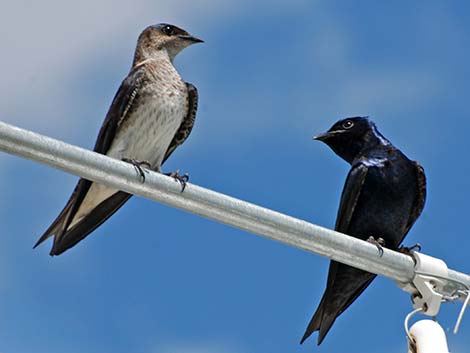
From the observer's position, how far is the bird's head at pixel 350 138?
888 centimetres

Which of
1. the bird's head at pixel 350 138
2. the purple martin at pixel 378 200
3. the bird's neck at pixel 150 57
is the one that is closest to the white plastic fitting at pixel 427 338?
the purple martin at pixel 378 200

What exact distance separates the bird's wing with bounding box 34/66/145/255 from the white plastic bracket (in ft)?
9.10

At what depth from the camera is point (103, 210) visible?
802 cm

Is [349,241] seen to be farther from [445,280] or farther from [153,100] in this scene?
[153,100]

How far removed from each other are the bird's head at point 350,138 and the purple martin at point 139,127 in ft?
3.61

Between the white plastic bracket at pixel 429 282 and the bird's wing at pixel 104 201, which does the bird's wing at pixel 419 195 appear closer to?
the bird's wing at pixel 104 201

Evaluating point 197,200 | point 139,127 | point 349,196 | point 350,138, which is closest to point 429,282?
point 197,200

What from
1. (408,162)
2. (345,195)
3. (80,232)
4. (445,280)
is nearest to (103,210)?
(80,232)

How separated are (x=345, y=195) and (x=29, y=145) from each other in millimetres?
4341

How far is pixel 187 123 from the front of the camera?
8.60m

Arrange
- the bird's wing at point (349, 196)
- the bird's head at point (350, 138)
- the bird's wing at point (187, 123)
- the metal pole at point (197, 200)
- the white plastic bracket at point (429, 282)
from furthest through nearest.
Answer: the bird's head at point (350, 138) → the bird's wing at point (187, 123) → the bird's wing at point (349, 196) → the white plastic bracket at point (429, 282) → the metal pole at point (197, 200)

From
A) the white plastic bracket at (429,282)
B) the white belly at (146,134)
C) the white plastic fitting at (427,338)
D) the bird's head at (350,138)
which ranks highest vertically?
the bird's head at (350,138)

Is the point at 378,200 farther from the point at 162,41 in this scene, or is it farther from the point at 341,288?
the point at 162,41

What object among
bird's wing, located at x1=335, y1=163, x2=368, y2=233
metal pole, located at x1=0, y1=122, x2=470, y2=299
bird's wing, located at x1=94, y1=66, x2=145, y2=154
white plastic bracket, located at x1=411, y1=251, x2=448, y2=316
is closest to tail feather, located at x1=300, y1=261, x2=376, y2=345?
bird's wing, located at x1=335, y1=163, x2=368, y2=233
